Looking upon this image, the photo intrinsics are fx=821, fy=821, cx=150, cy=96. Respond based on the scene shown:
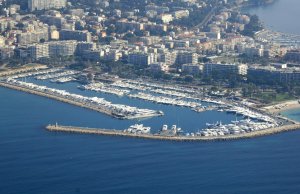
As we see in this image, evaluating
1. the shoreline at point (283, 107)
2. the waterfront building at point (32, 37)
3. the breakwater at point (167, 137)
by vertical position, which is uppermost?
the waterfront building at point (32, 37)

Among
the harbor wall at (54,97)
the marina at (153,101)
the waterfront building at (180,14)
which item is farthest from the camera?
the waterfront building at (180,14)

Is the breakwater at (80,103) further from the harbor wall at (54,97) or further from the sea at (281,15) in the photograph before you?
the sea at (281,15)

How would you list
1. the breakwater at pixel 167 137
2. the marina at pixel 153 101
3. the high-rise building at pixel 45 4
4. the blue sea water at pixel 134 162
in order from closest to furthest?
1. the blue sea water at pixel 134 162
2. the breakwater at pixel 167 137
3. the marina at pixel 153 101
4. the high-rise building at pixel 45 4

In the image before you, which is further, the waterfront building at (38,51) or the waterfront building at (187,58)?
the waterfront building at (38,51)

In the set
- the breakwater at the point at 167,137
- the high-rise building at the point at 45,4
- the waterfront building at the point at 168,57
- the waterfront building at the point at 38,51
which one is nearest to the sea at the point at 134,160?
the breakwater at the point at 167,137

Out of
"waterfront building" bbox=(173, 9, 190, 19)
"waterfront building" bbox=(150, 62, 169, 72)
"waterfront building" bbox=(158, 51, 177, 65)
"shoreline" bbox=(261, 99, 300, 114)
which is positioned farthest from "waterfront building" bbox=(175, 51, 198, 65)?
"waterfront building" bbox=(173, 9, 190, 19)

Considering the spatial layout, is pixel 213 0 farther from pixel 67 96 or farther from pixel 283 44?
pixel 67 96
